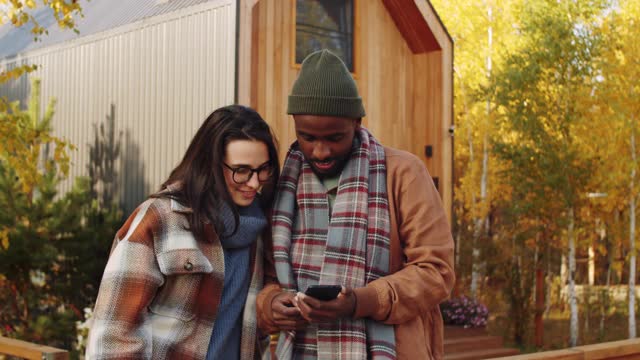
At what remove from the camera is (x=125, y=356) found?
7.12 ft

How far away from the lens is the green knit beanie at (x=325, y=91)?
2.31 metres

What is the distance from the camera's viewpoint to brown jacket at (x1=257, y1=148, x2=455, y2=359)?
2.22 metres

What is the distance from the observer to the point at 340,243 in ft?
7.59

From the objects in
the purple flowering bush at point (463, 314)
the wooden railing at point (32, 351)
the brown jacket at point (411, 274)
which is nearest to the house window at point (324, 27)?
the purple flowering bush at point (463, 314)

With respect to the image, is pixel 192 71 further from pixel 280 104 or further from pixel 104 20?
pixel 104 20

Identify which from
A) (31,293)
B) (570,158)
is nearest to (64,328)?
(31,293)

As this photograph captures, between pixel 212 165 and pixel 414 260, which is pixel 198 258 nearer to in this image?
pixel 212 165

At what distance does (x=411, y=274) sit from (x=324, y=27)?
7.80 metres

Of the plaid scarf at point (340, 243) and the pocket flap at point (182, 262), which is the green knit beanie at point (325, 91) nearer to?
the plaid scarf at point (340, 243)

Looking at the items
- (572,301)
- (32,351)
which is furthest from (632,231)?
(32,351)

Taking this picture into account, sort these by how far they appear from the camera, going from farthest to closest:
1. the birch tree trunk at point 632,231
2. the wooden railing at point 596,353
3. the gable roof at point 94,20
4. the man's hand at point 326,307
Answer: the birch tree trunk at point 632,231, the gable roof at point 94,20, the wooden railing at point 596,353, the man's hand at point 326,307

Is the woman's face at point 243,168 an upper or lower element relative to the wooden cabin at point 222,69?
lower

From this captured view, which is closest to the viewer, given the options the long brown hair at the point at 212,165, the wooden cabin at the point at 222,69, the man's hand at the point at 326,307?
the man's hand at the point at 326,307

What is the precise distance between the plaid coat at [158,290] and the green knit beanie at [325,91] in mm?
438
